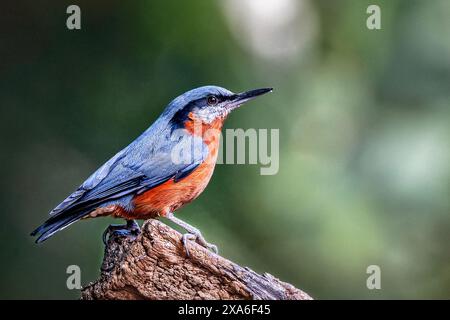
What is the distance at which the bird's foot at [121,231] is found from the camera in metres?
5.52

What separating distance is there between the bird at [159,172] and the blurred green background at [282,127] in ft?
4.10

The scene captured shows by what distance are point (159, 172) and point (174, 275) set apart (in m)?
0.97

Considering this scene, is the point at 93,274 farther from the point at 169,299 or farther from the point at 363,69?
the point at 363,69

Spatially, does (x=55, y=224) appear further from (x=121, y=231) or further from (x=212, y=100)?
(x=212, y=100)

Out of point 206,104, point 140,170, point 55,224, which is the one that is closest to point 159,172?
point 140,170

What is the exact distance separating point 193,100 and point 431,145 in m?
2.43

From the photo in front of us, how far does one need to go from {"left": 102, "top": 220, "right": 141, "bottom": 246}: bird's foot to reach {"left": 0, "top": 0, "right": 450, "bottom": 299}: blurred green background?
1337mm

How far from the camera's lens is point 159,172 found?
18.6 ft

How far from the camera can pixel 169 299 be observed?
491 cm

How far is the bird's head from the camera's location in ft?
19.5

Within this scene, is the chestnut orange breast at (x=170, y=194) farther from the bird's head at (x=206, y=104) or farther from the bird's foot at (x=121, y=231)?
the bird's head at (x=206, y=104)

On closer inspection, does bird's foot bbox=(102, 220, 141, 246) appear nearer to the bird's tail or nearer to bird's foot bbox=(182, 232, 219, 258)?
the bird's tail

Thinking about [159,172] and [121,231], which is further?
[159,172]

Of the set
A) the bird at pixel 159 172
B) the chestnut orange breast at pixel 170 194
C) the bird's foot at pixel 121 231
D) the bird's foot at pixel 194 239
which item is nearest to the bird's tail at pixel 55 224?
the bird at pixel 159 172
